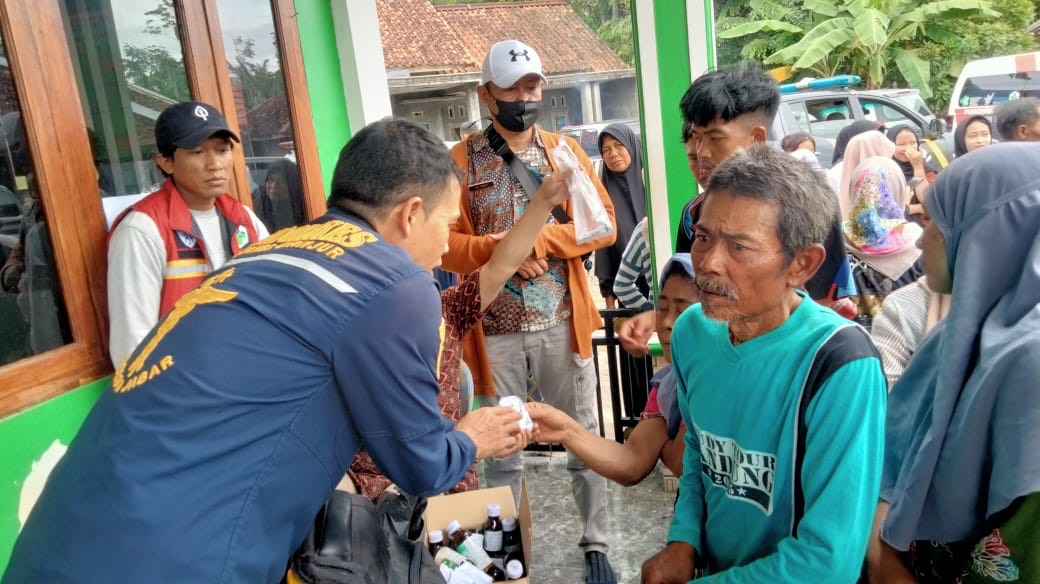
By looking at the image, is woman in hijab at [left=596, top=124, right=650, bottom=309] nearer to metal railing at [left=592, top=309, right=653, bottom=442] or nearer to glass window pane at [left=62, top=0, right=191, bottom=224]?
metal railing at [left=592, top=309, right=653, bottom=442]

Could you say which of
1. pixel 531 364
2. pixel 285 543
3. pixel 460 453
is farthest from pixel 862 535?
pixel 531 364

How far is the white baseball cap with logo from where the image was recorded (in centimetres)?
296

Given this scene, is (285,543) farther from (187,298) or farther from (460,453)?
(187,298)

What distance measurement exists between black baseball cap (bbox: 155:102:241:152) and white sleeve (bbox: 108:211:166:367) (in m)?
0.31

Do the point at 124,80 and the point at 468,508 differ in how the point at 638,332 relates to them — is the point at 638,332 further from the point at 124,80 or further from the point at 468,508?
the point at 124,80

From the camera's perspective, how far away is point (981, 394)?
135 centimetres

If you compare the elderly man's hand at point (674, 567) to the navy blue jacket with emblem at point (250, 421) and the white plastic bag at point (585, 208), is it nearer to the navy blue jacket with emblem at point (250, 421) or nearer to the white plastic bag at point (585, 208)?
the navy blue jacket with emblem at point (250, 421)

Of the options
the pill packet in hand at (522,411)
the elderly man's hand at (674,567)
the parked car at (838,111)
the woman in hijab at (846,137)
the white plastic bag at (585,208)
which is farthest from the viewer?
the parked car at (838,111)

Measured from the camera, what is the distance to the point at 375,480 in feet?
7.23

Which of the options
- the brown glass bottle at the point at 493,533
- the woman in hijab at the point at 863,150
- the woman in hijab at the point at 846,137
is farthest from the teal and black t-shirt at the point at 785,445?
the woman in hijab at the point at 846,137

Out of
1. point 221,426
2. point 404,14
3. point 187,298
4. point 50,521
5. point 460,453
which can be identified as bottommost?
point 460,453

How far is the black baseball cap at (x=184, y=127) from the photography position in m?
2.53

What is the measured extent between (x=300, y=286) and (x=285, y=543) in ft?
1.71

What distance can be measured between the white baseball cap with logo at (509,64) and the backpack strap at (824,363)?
79.3 inches
